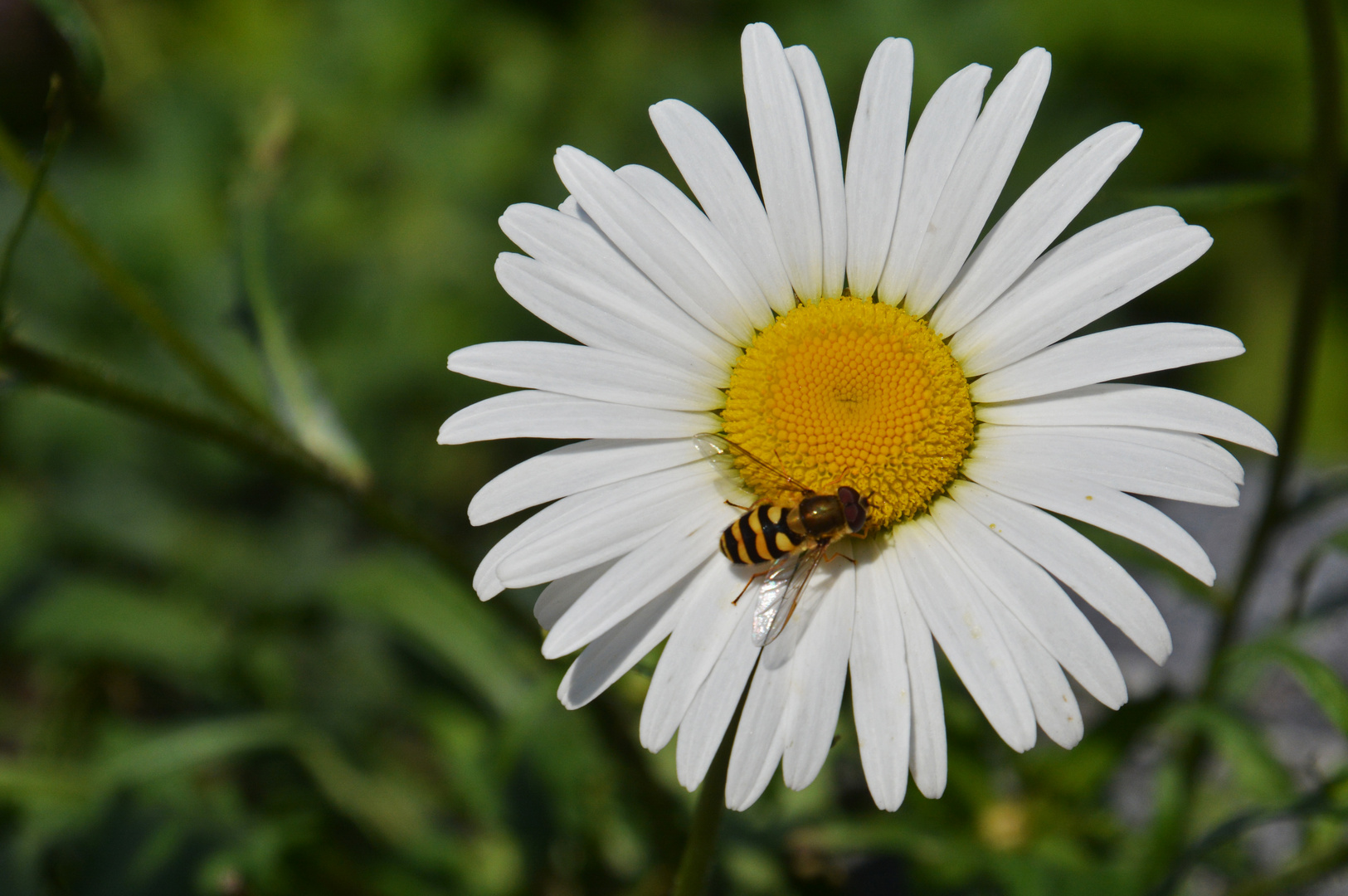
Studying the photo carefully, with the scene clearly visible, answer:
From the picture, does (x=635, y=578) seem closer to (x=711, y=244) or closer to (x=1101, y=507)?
(x=711, y=244)

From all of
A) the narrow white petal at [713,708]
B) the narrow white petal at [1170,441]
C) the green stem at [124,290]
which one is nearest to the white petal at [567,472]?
the narrow white petal at [713,708]

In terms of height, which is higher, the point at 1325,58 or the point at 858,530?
the point at 1325,58

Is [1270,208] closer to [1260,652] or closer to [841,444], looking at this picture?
[1260,652]

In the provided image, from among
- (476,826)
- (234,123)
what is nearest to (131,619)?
(476,826)

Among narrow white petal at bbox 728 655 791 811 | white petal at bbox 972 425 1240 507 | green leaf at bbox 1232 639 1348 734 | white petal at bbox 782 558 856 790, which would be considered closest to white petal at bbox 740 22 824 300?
white petal at bbox 972 425 1240 507

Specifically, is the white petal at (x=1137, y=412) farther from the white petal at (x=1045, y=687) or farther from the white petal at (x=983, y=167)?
the white petal at (x=1045, y=687)
